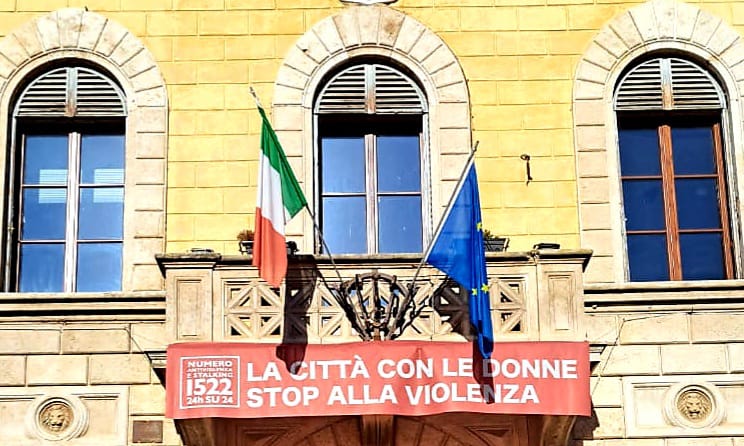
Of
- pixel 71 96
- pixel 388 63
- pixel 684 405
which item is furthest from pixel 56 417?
pixel 684 405

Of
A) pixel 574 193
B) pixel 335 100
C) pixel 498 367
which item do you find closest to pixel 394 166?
pixel 335 100

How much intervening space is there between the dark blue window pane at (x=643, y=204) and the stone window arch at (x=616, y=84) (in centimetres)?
22

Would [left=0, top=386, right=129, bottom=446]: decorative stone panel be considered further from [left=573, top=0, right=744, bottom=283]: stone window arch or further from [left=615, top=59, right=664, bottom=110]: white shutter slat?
[left=615, top=59, right=664, bottom=110]: white shutter slat

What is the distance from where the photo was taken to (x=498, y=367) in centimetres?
1568

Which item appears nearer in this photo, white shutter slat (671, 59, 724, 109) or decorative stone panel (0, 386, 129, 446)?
decorative stone panel (0, 386, 129, 446)

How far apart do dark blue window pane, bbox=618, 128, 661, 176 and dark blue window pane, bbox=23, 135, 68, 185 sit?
681 centimetres

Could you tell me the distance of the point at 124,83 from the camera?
1798cm

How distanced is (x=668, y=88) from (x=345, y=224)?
14.1 ft

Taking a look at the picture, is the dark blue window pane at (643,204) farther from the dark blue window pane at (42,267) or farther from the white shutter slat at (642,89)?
the dark blue window pane at (42,267)

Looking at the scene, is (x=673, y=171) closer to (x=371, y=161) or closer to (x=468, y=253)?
(x=468, y=253)

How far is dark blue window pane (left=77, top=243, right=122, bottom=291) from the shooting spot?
17562 mm

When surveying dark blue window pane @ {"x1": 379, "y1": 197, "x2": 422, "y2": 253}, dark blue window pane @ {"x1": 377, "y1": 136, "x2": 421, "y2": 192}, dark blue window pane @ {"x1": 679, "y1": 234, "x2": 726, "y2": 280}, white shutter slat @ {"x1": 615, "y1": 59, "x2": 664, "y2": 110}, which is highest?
white shutter slat @ {"x1": 615, "y1": 59, "x2": 664, "y2": 110}

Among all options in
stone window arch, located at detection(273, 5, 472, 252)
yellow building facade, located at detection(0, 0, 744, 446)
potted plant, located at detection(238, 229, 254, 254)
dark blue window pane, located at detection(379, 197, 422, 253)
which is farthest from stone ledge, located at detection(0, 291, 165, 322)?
dark blue window pane, located at detection(379, 197, 422, 253)

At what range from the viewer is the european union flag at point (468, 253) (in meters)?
15.5
